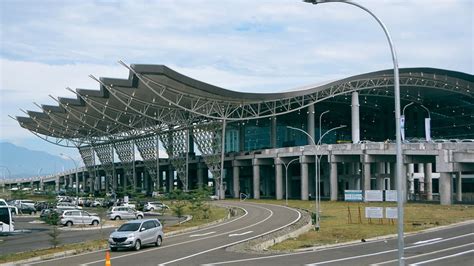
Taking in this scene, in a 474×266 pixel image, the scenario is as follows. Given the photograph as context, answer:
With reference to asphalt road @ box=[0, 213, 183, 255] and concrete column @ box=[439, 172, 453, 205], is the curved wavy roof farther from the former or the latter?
asphalt road @ box=[0, 213, 183, 255]

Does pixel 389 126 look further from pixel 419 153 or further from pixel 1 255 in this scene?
pixel 1 255

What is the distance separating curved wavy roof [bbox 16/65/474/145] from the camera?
92750 millimetres

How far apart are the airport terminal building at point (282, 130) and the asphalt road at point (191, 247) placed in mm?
19898

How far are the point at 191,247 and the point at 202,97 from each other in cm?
6364

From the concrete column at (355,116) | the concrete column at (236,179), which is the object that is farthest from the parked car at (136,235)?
the concrete column at (236,179)

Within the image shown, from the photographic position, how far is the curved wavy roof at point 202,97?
9275 centimetres

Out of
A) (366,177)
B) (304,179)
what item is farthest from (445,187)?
(304,179)

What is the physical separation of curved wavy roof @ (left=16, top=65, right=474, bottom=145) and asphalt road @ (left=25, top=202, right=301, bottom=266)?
3970 cm

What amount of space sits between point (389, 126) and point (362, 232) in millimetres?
102280

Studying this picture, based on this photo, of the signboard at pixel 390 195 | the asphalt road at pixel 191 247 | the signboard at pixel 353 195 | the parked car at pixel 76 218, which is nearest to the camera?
the asphalt road at pixel 191 247

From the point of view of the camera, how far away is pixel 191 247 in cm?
3519

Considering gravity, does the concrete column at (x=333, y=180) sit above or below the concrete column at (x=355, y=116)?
below

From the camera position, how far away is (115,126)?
13612 centimetres

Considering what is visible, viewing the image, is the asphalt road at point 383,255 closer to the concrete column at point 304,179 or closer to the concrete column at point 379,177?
the concrete column at point 304,179
